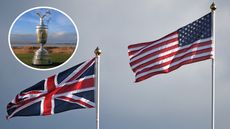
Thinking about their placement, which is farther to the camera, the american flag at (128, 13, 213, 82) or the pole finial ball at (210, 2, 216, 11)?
the pole finial ball at (210, 2, 216, 11)

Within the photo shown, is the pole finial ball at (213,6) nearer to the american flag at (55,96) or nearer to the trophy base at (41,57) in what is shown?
the american flag at (55,96)

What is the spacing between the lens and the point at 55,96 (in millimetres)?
49719

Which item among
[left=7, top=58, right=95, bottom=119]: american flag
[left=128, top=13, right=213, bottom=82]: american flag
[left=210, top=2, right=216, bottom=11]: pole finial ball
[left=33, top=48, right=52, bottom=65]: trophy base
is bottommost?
[left=7, top=58, right=95, bottom=119]: american flag

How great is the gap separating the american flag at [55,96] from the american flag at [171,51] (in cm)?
376

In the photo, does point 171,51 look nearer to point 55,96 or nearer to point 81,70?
point 81,70

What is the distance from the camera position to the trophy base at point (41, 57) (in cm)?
7806

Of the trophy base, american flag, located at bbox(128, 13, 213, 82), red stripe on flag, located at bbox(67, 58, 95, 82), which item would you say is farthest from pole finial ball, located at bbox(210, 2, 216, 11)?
the trophy base

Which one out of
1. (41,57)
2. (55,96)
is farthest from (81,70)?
(41,57)

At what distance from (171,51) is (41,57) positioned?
30349mm

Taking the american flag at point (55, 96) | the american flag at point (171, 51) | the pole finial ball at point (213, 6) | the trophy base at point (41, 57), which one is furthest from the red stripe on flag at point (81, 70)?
the trophy base at point (41, 57)

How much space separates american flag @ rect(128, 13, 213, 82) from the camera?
50125mm

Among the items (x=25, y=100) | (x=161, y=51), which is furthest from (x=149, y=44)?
(x=25, y=100)

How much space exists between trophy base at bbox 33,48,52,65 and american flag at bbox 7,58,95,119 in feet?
93.4

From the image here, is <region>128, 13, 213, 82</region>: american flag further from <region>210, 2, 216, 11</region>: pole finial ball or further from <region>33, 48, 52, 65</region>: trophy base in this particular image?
<region>33, 48, 52, 65</region>: trophy base
